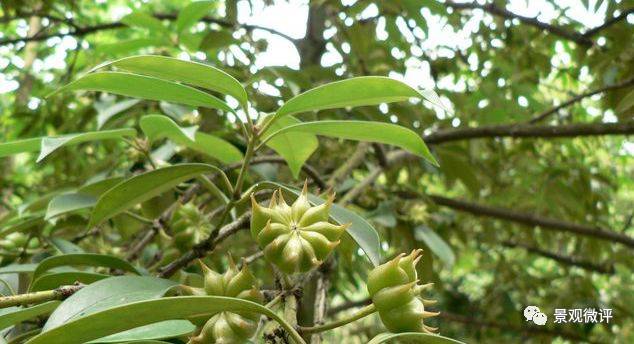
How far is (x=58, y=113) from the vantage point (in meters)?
2.12

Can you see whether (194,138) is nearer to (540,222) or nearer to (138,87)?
(138,87)

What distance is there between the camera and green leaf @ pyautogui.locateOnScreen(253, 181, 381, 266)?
0.74 meters

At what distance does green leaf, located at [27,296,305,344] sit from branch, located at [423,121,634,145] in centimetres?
110

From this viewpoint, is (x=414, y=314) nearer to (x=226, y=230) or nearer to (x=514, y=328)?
(x=226, y=230)

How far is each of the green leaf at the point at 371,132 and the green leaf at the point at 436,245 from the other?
64 cm

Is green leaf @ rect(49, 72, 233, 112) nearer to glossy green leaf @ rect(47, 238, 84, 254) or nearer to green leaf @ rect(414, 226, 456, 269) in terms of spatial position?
glossy green leaf @ rect(47, 238, 84, 254)

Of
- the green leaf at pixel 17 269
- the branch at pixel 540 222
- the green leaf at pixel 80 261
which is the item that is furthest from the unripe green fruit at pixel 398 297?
the branch at pixel 540 222

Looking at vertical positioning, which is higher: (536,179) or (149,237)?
(536,179)

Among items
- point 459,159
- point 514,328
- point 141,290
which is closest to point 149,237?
point 141,290

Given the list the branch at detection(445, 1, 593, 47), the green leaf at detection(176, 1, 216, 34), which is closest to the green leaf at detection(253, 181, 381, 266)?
the green leaf at detection(176, 1, 216, 34)

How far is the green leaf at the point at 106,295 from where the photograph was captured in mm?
610

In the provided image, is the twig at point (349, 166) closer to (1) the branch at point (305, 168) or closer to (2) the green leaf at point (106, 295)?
(1) the branch at point (305, 168)

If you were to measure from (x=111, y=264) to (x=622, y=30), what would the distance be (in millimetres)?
1247

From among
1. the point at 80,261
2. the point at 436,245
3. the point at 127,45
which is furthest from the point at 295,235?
the point at 127,45
